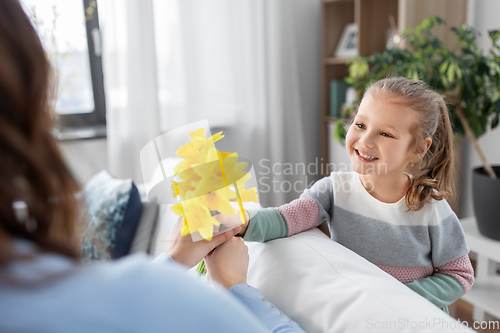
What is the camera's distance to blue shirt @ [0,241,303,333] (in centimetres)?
31

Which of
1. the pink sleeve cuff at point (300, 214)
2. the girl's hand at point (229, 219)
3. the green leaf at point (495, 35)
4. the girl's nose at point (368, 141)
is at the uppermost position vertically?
the green leaf at point (495, 35)

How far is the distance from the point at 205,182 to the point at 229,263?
0.16m

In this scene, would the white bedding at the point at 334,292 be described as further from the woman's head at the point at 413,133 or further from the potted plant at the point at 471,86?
the potted plant at the point at 471,86

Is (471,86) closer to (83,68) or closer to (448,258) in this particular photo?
(448,258)

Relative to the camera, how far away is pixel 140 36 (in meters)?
2.26

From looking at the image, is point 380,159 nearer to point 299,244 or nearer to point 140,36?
point 299,244

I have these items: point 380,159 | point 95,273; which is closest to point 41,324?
point 95,273

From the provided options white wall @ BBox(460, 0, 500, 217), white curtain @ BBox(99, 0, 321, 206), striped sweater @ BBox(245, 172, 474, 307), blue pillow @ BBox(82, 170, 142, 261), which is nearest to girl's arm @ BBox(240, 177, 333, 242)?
striped sweater @ BBox(245, 172, 474, 307)

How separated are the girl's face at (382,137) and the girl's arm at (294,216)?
12 cm

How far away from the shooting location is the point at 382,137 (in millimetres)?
839

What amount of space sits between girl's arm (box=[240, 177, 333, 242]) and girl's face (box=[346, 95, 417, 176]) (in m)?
0.12

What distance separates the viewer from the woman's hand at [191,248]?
0.72m

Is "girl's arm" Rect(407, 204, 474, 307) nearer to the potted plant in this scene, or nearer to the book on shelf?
the potted plant

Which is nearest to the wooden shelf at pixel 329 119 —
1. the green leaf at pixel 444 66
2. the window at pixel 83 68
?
the green leaf at pixel 444 66
